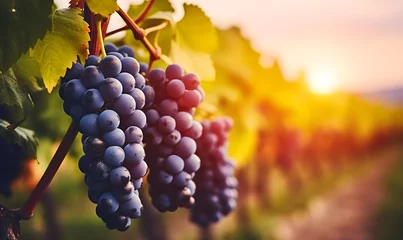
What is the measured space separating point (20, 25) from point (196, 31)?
796mm

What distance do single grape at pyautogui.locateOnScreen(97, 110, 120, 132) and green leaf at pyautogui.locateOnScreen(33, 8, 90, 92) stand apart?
0.15 m

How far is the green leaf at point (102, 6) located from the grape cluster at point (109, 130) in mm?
106

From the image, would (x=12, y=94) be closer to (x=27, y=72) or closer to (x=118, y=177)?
(x=27, y=72)

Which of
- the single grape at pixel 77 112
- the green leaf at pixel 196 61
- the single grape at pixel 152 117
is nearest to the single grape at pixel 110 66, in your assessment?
the single grape at pixel 77 112

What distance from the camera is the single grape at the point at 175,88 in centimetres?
127

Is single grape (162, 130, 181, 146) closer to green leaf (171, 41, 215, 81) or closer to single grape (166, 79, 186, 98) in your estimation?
single grape (166, 79, 186, 98)

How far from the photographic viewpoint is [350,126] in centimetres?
1844

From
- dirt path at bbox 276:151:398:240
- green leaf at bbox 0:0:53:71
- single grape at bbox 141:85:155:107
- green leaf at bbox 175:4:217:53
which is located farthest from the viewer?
dirt path at bbox 276:151:398:240

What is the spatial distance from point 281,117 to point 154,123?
6.64 metres

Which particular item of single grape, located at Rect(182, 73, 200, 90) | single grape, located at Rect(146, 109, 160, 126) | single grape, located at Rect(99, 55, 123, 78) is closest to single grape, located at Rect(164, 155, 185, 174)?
single grape, located at Rect(146, 109, 160, 126)

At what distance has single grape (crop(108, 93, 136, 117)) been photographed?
1.07 meters

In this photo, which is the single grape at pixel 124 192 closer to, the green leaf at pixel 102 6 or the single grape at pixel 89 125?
the single grape at pixel 89 125

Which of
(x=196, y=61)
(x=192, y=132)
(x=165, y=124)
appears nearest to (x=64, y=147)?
(x=165, y=124)

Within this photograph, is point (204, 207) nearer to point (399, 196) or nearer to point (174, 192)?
point (174, 192)
